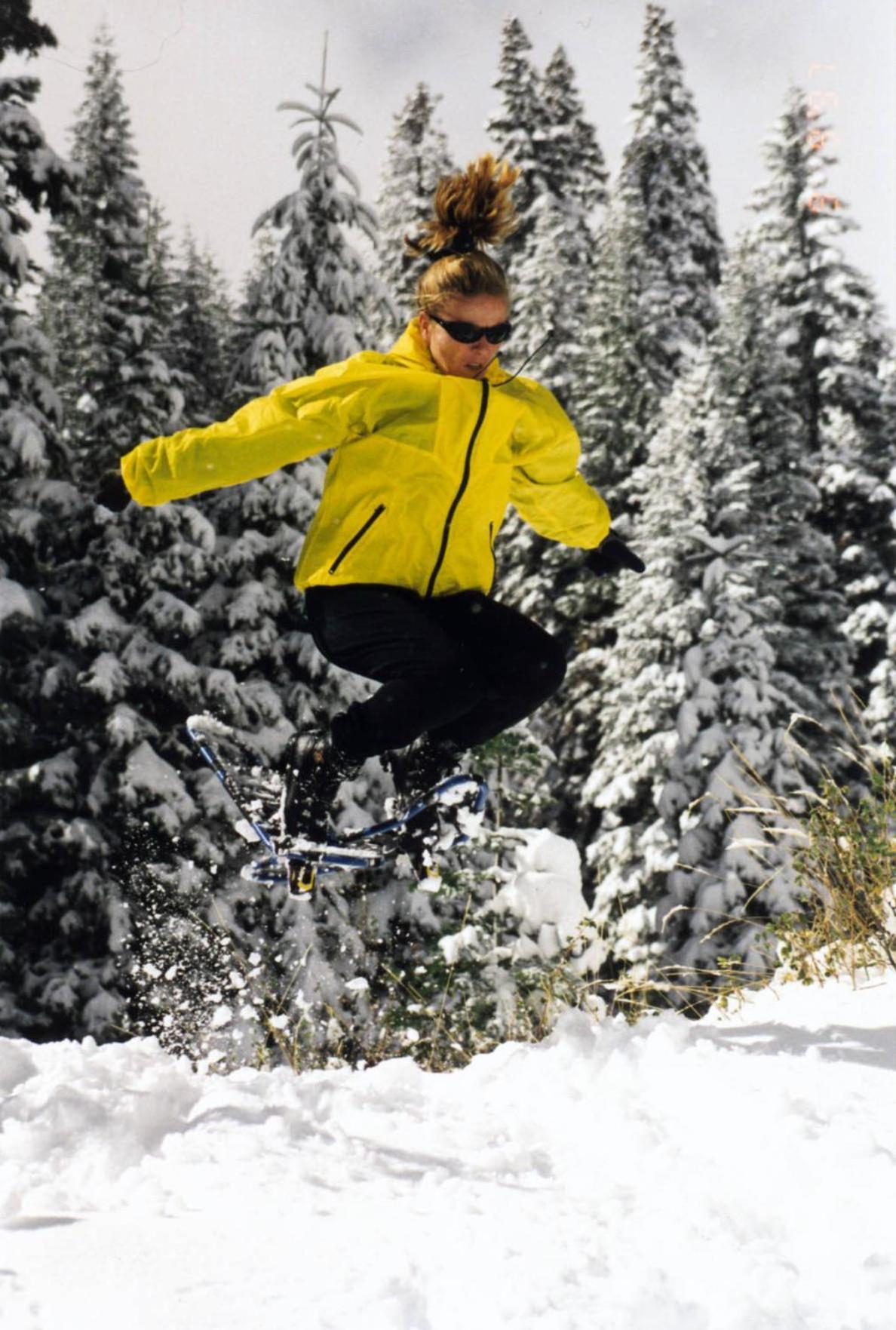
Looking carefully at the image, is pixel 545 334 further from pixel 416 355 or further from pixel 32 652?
pixel 416 355

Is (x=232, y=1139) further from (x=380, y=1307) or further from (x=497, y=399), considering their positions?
(x=497, y=399)

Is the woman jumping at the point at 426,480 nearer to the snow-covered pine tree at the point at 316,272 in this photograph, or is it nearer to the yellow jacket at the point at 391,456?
the yellow jacket at the point at 391,456

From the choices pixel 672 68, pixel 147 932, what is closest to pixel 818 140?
pixel 672 68

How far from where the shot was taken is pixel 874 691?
874 inches

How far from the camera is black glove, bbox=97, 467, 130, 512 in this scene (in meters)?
3.73

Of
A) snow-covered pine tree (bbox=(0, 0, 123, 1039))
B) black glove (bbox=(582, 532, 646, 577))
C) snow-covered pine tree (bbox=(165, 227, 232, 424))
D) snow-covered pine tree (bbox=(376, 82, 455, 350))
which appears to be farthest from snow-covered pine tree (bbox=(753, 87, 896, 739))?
black glove (bbox=(582, 532, 646, 577))

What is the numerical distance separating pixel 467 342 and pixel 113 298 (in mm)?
14848

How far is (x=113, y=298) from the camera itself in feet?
56.1

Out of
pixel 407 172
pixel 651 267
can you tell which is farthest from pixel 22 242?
pixel 407 172

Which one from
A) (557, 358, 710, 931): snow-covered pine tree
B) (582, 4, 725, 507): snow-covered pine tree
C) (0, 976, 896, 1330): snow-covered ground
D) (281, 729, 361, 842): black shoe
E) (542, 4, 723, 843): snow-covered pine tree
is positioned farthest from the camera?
(582, 4, 725, 507): snow-covered pine tree

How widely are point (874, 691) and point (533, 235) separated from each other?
45.4 ft

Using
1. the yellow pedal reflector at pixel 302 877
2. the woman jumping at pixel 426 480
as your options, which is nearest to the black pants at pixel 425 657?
the woman jumping at pixel 426 480

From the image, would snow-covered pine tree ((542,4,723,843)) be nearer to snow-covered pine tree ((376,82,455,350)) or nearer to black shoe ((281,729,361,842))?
snow-covered pine tree ((376,82,455,350))

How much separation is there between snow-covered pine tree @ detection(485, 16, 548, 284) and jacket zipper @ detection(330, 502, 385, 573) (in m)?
28.4
